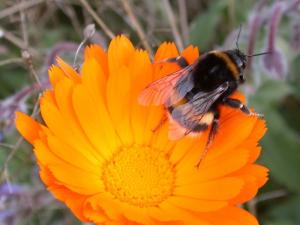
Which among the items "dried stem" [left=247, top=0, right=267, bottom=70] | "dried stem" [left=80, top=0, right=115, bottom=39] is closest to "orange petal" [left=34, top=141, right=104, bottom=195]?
"dried stem" [left=80, top=0, right=115, bottom=39]

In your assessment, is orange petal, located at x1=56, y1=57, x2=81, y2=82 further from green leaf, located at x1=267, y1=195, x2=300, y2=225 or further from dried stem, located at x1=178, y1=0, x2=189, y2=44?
green leaf, located at x1=267, y1=195, x2=300, y2=225

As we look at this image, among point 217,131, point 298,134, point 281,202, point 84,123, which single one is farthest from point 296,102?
point 84,123

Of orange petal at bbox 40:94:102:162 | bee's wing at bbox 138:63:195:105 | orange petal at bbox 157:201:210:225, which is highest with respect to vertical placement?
orange petal at bbox 40:94:102:162

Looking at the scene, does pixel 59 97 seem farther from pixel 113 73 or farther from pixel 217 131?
pixel 217 131

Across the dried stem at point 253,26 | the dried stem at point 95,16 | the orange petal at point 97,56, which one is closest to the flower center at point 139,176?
the orange petal at point 97,56

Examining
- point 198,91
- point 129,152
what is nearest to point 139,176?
point 129,152

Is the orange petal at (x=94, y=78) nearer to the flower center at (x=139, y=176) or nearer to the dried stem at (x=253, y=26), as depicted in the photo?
the flower center at (x=139, y=176)

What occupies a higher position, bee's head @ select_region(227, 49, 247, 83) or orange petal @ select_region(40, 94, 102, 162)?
orange petal @ select_region(40, 94, 102, 162)
